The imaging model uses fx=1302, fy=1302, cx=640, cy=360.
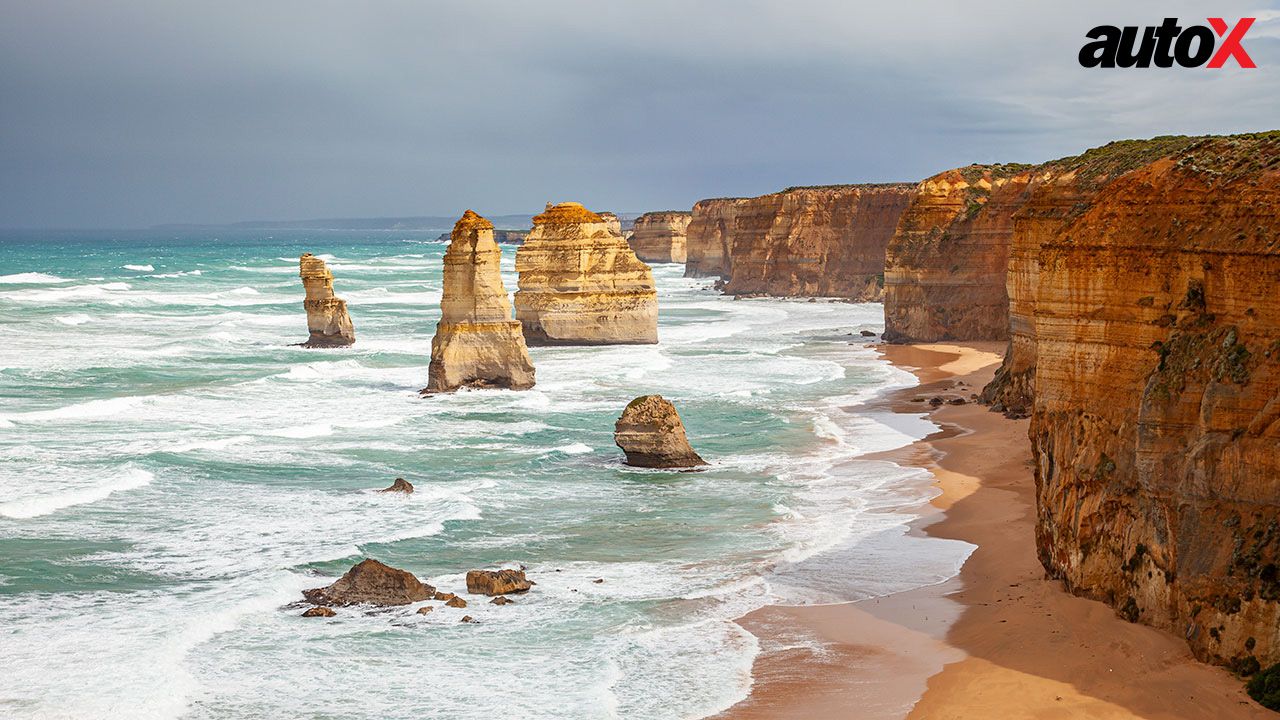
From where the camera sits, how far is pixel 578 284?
53344 mm

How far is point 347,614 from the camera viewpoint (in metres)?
18.2

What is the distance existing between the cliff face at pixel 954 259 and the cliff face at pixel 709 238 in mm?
65203

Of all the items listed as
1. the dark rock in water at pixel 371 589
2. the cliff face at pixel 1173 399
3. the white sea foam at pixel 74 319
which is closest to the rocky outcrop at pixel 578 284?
the white sea foam at pixel 74 319

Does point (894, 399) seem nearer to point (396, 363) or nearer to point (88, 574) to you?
point (396, 363)

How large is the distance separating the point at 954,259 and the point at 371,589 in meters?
37.3

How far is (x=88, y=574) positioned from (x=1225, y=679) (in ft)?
52.4

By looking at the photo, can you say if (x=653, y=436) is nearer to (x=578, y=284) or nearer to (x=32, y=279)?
(x=578, y=284)

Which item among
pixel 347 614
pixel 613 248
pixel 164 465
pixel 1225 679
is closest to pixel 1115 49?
pixel 1225 679

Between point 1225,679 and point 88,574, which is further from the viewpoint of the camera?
point 88,574

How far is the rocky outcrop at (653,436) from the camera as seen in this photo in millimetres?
28266

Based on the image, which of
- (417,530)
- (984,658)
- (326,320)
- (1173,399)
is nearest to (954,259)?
(326,320)

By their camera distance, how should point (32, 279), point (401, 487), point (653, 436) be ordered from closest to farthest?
point (401, 487) < point (653, 436) < point (32, 279)

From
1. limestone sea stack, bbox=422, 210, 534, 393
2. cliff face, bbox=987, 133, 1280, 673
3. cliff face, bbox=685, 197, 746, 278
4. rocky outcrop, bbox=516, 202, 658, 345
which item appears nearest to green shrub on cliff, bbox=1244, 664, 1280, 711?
cliff face, bbox=987, 133, 1280, 673

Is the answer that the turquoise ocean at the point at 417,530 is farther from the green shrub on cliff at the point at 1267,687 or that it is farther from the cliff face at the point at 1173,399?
the green shrub on cliff at the point at 1267,687
